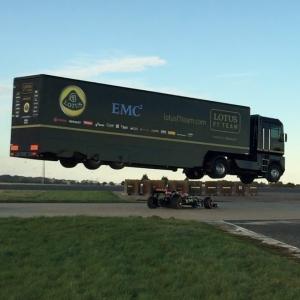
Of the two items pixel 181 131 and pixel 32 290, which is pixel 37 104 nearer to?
pixel 181 131

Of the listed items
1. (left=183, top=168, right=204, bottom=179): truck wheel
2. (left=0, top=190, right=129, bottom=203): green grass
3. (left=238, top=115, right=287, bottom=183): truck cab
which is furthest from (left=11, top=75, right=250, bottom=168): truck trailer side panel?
(left=0, top=190, right=129, bottom=203): green grass

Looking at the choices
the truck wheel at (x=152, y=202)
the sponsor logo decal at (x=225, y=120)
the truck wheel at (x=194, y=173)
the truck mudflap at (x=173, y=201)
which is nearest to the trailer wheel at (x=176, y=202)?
the truck mudflap at (x=173, y=201)

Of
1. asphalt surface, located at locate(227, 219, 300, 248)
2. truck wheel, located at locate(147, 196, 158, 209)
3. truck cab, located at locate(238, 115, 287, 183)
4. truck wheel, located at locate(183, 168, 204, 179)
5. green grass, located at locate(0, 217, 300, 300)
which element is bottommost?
green grass, located at locate(0, 217, 300, 300)

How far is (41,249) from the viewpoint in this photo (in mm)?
11094

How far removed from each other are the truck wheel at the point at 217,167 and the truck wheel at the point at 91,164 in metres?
→ 5.10

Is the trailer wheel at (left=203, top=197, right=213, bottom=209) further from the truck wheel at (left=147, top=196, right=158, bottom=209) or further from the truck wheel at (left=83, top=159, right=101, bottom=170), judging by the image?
the truck wheel at (left=83, top=159, right=101, bottom=170)

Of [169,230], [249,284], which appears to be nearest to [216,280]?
[249,284]

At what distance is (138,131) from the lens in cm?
2253

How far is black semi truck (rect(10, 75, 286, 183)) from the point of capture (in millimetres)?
20578

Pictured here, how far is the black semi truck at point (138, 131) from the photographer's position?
20.6 meters

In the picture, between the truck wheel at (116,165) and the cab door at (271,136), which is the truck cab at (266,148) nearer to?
the cab door at (271,136)

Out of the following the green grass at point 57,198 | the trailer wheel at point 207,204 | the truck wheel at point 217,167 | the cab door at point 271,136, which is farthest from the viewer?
the green grass at point 57,198

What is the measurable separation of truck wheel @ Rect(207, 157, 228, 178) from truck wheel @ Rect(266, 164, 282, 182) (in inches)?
96.4

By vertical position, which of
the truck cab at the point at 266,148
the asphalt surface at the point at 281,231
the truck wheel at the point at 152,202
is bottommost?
the asphalt surface at the point at 281,231
